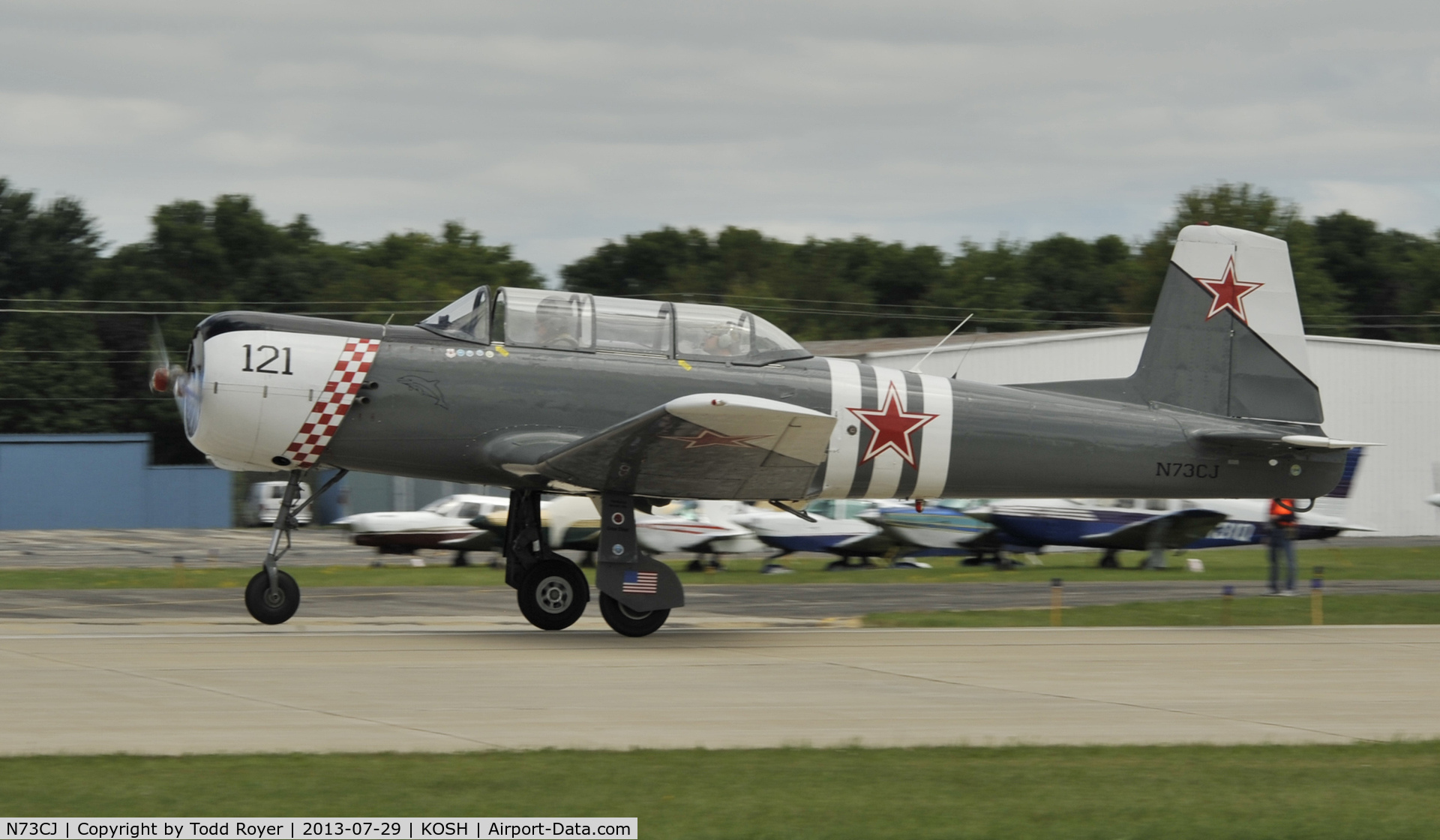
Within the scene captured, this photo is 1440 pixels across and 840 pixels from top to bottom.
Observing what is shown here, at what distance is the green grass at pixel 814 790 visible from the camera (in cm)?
641

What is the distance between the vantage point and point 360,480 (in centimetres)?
4556

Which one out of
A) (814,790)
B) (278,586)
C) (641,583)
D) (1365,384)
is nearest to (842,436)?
(641,583)

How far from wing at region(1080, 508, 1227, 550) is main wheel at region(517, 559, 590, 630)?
15210 mm

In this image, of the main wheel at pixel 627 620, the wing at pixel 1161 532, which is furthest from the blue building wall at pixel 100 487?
the main wheel at pixel 627 620

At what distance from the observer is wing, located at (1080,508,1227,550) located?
26.2 metres

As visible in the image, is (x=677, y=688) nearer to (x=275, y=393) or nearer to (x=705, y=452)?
(x=705, y=452)

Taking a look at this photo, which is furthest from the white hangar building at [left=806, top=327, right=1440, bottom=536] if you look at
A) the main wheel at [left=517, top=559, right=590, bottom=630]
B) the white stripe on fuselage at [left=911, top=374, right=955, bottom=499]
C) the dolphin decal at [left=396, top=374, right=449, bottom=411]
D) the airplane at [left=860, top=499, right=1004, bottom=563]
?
the dolphin decal at [left=396, top=374, right=449, bottom=411]

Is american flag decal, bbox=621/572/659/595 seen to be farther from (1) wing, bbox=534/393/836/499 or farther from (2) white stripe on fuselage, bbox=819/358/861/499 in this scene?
(2) white stripe on fuselage, bbox=819/358/861/499

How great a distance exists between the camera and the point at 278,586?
13.5 metres

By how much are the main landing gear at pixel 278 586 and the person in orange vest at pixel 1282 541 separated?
1296cm

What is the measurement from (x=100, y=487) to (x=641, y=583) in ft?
125

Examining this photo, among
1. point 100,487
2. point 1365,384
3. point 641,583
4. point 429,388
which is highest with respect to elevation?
point 429,388

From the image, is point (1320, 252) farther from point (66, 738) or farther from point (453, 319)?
point (66, 738)

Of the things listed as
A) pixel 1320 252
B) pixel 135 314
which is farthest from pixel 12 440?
pixel 1320 252
